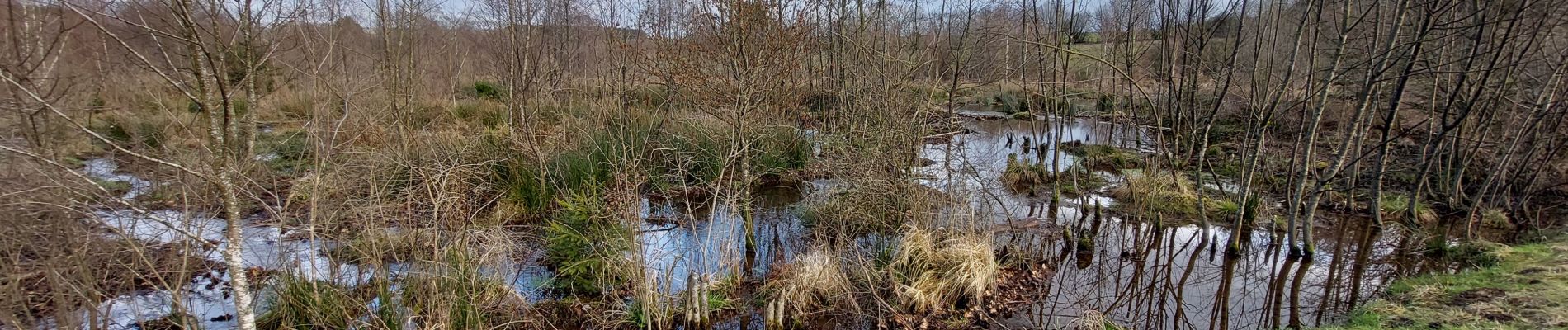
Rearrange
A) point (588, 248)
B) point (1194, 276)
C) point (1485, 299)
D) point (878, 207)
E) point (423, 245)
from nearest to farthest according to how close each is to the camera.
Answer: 1. point (423, 245)
2. point (1485, 299)
3. point (588, 248)
4. point (1194, 276)
5. point (878, 207)

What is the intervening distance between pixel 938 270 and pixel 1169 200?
4.29 m

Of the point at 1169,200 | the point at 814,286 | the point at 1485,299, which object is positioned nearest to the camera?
the point at 1485,299

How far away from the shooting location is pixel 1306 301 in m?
5.13

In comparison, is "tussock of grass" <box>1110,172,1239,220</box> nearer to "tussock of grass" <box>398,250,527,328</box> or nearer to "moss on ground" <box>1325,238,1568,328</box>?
"moss on ground" <box>1325,238,1568,328</box>

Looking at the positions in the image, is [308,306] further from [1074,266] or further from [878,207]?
[1074,266]

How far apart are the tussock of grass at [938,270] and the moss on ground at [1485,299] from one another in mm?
2120

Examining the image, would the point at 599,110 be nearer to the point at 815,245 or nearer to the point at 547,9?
the point at 547,9

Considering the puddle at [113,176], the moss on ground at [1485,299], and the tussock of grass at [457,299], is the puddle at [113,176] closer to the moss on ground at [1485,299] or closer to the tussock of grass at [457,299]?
the tussock of grass at [457,299]

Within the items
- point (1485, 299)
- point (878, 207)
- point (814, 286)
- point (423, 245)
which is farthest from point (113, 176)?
point (1485, 299)

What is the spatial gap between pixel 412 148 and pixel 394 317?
4.05 m

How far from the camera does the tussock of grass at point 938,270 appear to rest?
4.94 m

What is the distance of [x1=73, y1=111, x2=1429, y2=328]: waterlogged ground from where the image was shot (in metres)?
4.48

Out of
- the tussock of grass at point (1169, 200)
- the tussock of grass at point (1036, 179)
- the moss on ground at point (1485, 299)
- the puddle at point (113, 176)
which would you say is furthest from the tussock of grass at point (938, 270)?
the puddle at point (113, 176)

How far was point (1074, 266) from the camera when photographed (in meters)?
6.05
